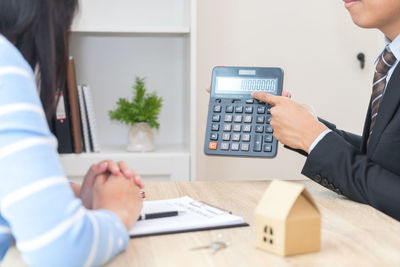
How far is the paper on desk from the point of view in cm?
79

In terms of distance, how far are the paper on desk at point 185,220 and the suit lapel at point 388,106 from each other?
47cm

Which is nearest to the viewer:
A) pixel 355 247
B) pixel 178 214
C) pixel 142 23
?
pixel 355 247

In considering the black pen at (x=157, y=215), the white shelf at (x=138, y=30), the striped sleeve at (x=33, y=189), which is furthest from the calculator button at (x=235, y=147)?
the white shelf at (x=138, y=30)

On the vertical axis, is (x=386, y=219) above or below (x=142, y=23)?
below

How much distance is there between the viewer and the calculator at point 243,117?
121 cm

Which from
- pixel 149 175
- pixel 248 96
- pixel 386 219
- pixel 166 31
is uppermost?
pixel 166 31

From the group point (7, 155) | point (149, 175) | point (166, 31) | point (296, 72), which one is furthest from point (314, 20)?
point (7, 155)

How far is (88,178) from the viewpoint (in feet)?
2.97

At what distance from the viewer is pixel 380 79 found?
131cm

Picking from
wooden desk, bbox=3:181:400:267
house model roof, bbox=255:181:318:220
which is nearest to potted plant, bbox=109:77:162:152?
wooden desk, bbox=3:181:400:267

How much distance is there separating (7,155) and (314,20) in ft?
5.81

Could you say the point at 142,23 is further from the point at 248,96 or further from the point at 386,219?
the point at 386,219

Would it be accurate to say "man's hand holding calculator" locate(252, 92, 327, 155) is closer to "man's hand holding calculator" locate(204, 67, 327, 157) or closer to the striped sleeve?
"man's hand holding calculator" locate(204, 67, 327, 157)

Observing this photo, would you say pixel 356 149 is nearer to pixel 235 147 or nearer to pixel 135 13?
pixel 235 147
